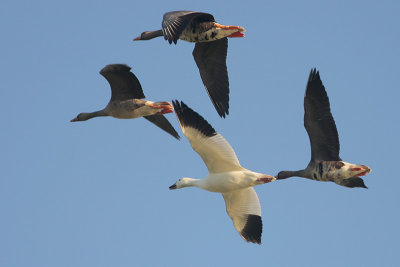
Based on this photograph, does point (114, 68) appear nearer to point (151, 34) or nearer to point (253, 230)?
point (151, 34)

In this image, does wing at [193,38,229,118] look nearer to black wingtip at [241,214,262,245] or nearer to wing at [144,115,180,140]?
wing at [144,115,180,140]

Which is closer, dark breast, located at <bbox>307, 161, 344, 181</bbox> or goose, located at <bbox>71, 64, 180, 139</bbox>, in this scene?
dark breast, located at <bbox>307, 161, 344, 181</bbox>

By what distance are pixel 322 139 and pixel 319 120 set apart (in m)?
0.40

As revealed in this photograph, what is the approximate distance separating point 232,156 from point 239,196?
1260 millimetres

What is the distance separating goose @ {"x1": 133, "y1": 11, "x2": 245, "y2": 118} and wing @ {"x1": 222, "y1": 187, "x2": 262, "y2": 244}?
61.9 inches

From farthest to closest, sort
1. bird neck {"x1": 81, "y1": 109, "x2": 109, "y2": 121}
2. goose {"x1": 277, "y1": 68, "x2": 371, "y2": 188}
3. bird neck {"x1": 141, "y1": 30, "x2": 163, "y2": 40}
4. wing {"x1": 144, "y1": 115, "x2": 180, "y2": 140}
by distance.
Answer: wing {"x1": 144, "y1": 115, "x2": 180, "y2": 140} < bird neck {"x1": 141, "y1": 30, "x2": 163, "y2": 40} < bird neck {"x1": 81, "y1": 109, "x2": 109, "y2": 121} < goose {"x1": 277, "y1": 68, "x2": 371, "y2": 188}

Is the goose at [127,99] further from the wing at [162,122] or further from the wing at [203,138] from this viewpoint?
the wing at [203,138]

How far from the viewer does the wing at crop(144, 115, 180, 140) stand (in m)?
17.7

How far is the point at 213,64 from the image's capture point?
17.0 meters

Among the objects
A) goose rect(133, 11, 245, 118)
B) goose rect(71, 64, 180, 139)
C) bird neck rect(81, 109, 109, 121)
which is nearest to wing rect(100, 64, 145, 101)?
goose rect(71, 64, 180, 139)

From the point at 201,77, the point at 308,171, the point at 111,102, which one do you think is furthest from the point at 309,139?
the point at 111,102

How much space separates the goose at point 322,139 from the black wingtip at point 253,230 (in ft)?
4.80

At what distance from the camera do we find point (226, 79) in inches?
664

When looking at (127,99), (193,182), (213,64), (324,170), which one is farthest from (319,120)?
(127,99)
